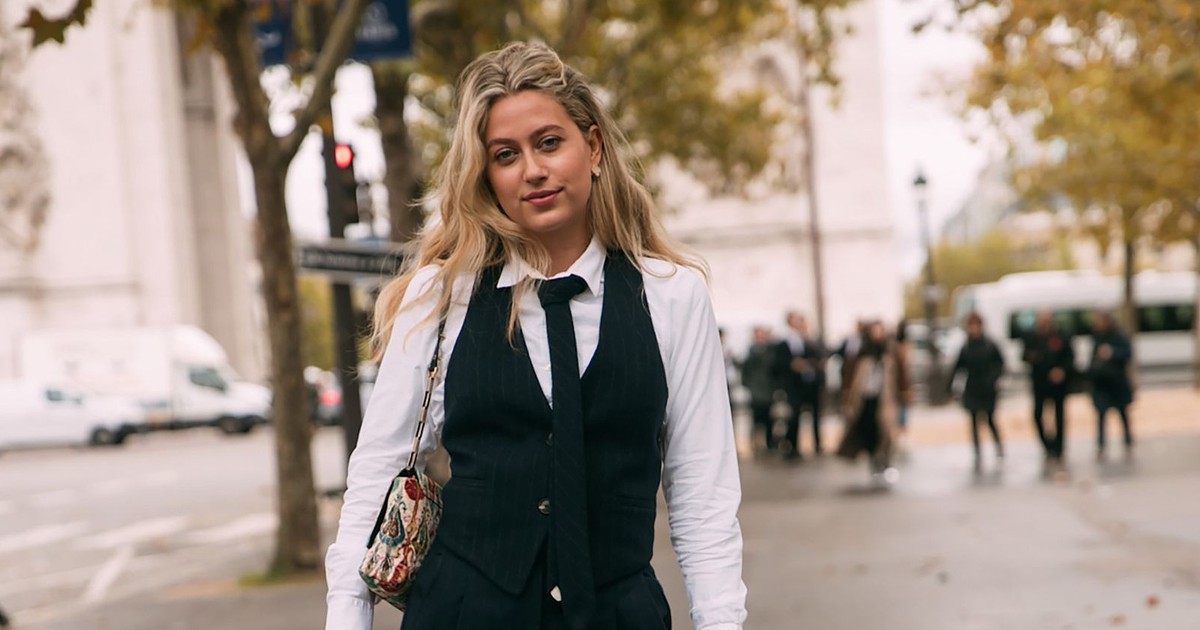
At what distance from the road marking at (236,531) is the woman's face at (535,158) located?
38.6 ft

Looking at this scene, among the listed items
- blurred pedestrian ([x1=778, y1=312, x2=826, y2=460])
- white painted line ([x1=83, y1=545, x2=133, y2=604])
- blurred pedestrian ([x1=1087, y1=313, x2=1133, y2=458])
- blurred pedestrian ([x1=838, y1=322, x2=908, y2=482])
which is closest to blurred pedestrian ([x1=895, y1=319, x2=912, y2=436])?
blurred pedestrian ([x1=838, y1=322, x2=908, y2=482])

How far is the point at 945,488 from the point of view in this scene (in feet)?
48.1

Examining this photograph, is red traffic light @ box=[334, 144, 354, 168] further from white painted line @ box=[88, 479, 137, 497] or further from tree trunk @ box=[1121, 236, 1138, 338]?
tree trunk @ box=[1121, 236, 1138, 338]

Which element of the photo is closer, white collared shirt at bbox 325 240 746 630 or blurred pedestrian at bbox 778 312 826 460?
white collared shirt at bbox 325 240 746 630

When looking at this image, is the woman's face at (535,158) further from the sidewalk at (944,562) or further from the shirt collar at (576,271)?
the sidewalk at (944,562)

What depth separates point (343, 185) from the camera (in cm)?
1177

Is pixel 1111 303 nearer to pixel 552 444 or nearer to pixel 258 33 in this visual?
pixel 258 33

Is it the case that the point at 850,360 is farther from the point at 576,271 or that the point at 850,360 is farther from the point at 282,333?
the point at 576,271

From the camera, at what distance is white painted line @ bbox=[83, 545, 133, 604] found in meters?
11.1

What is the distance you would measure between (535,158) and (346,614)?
2.63 feet

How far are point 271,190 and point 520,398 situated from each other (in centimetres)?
841

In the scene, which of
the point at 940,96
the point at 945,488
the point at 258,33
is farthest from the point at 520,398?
the point at 940,96

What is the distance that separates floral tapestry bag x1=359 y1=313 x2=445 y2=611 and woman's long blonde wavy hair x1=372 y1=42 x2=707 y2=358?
14 centimetres

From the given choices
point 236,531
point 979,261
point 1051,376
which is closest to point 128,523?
point 236,531
